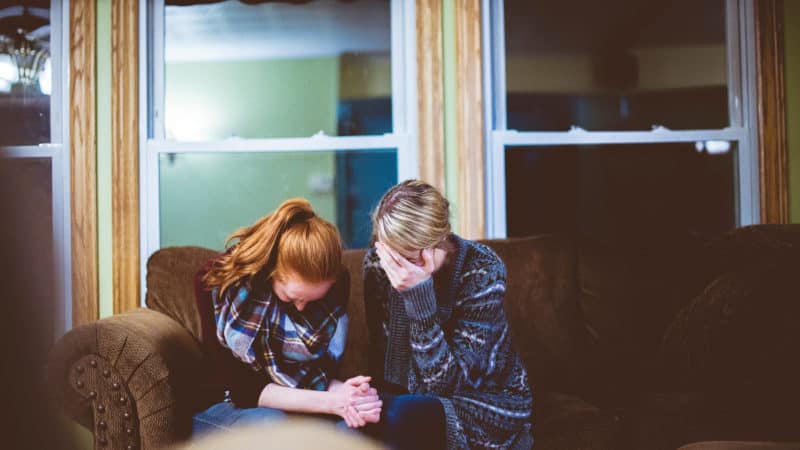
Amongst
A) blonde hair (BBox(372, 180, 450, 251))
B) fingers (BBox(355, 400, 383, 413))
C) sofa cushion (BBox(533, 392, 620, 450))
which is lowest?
sofa cushion (BBox(533, 392, 620, 450))

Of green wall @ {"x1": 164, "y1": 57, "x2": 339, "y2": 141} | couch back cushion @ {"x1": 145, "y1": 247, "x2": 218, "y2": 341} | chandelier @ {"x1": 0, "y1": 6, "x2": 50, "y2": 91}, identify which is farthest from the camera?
green wall @ {"x1": 164, "y1": 57, "x2": 339, "y2": 141}

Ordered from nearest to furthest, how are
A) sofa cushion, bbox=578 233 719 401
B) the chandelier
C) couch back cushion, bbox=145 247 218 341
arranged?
1. couch back cushion, bbox=145 247 218 341
2. sofa cushion, bbox=578 233 719 401
3. the chandelier

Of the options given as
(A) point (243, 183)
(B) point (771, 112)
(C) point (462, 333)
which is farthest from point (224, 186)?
(B) point (771, 112)

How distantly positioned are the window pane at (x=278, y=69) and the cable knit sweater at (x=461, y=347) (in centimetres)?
121

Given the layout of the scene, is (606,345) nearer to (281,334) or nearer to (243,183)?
(281,334)

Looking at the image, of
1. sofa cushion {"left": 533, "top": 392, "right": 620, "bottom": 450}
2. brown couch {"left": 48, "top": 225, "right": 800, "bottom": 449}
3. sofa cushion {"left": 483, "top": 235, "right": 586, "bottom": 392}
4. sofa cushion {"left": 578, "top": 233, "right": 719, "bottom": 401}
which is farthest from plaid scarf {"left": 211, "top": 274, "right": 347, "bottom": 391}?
sofa cushion {"left": 578, "top": 233, "right": 719, "bottom": 401}

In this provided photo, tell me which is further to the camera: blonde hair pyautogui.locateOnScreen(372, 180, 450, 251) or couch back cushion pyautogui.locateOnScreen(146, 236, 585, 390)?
couch back cushion pyautogui.locateOnScreen(146, 236, 585, 390)

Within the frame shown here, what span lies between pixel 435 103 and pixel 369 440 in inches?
63.2

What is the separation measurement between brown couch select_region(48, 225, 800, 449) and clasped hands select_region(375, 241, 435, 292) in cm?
57

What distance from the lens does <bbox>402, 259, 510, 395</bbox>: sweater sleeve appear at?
1.57 metres

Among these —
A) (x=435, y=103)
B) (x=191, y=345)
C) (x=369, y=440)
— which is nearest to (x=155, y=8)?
(x=435, y=103)

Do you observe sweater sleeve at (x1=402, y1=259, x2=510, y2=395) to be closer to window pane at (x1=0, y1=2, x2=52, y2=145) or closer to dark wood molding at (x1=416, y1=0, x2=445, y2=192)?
dark wood molding at (x1=416, y1=0, x2=445, y2=192)

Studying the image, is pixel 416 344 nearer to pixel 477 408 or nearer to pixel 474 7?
pixel 477 408

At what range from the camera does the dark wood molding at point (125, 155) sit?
2.58 m
